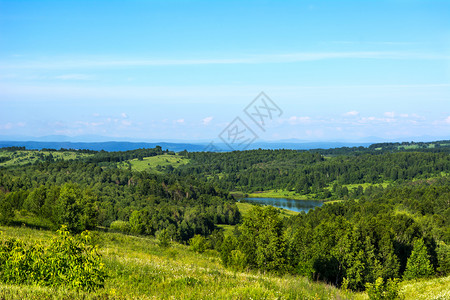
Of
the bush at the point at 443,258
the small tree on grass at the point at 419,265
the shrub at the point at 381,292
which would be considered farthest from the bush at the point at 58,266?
the bush at the point at 443,258

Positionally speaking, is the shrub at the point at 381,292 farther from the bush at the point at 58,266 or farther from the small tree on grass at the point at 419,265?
the small tree on grass at the point at 419,265

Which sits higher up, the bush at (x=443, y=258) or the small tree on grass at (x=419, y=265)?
the small tree on grass at (x=419, y=265)

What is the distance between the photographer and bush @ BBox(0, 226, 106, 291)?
34.2 feet

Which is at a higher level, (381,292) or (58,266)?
(58,266)

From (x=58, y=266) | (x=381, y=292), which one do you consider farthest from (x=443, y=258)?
(x=58, y=266)

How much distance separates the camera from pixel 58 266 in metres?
10.7

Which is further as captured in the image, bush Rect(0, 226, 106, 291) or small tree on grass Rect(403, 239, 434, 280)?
small tree on grass Rect(403, 239, 434, 280)

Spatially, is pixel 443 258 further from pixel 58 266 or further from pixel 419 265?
pixel 58 266

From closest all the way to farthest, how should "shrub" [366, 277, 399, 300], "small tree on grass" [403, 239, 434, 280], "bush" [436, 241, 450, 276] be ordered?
"shrub" [366, 277, 399, 300]
"small tree on grass" [403, 239, 434, 280]
"bush" [436, 241, 450, 276]

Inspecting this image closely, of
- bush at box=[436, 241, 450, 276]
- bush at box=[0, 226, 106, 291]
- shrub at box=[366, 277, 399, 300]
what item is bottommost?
bush at box=[436, 241, 450, 276]

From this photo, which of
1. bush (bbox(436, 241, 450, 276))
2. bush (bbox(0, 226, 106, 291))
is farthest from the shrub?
bush (bbox(436, 241, 450, 276))

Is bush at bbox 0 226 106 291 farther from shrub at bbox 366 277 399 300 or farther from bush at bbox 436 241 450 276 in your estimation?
bush at bbox 436 241 450 276

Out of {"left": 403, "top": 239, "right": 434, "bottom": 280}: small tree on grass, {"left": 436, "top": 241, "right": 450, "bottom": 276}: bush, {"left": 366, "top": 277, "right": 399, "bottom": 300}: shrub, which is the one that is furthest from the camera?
{"left": 436, "top": 241, "right": 450, "bottom": 276}: bush

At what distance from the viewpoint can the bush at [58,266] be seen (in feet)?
34.2
